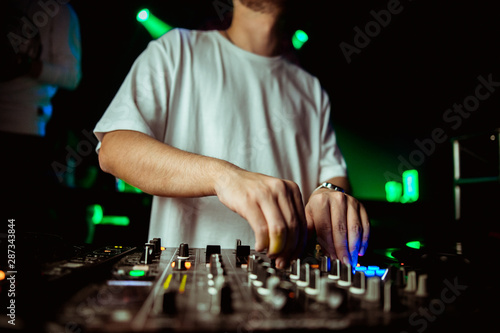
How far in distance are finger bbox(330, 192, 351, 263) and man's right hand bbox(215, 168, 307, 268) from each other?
0.13 meters

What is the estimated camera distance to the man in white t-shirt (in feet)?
2.28

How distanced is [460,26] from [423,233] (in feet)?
5.50

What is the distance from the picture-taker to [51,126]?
2.84m

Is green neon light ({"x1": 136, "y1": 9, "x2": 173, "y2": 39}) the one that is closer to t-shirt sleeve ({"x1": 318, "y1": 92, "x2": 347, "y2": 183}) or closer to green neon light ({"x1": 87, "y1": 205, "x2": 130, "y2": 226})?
green neon light ({"x1": 87, "y1": 205, "x2": 130, "y2": 226})

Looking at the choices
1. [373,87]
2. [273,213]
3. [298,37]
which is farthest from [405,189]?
[273,213]

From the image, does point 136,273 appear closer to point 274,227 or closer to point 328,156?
point 274,227

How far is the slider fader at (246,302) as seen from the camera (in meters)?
0.34

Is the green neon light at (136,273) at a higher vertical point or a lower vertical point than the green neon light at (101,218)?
lower

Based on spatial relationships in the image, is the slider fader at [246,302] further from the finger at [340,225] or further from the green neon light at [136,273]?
the finger at [340,225]

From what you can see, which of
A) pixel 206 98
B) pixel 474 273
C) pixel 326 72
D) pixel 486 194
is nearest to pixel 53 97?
pixel 206 98

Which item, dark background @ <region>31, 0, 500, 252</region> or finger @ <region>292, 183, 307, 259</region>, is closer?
finger @ <region>292, 183, 307, 259</region>

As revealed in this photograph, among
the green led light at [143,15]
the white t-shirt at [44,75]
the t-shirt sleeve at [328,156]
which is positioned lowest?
the t-shirt sleeve at [328,156]

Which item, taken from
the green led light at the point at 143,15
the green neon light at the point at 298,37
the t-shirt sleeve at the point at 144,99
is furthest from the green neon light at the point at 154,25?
the t-shirt sleeve at the point at 144,99

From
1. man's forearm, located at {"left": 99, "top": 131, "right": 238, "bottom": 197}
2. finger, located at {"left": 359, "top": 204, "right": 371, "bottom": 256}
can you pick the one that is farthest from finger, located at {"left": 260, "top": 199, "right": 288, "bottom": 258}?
finger, located at {"left": 359, "top": 204, "right": 371, "bottom": 256}
